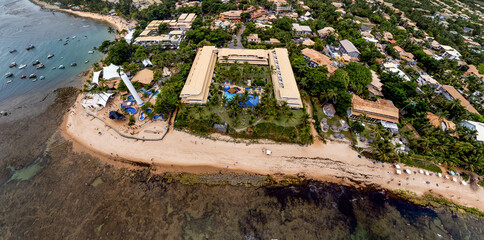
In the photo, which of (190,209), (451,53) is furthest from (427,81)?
(190,209)

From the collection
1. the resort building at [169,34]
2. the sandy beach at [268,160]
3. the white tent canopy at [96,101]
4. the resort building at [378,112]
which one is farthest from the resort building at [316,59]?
the white tent canopy at [96,101]

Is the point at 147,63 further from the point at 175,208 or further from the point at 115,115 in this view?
the point at 175,208

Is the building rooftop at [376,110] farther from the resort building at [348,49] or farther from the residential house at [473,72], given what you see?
the residential house at [473,72]

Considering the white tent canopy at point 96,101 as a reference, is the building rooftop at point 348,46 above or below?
above

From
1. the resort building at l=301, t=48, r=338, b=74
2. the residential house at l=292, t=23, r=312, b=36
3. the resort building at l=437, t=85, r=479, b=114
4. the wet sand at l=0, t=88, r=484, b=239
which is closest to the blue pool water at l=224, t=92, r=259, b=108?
the wet sand at l=0, t=88, r=484, b=239

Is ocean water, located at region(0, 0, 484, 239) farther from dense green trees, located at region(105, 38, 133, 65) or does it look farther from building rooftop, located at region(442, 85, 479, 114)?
dense green trees, located at region(105, 38, 133, 65)

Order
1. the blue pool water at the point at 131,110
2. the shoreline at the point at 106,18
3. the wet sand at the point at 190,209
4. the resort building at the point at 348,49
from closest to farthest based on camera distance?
the wet sand at the point at 190,209 → the blue pool water at the point at 131,110 → the resort building at the point at 348,49 → the shoreline at the point at 106,18
